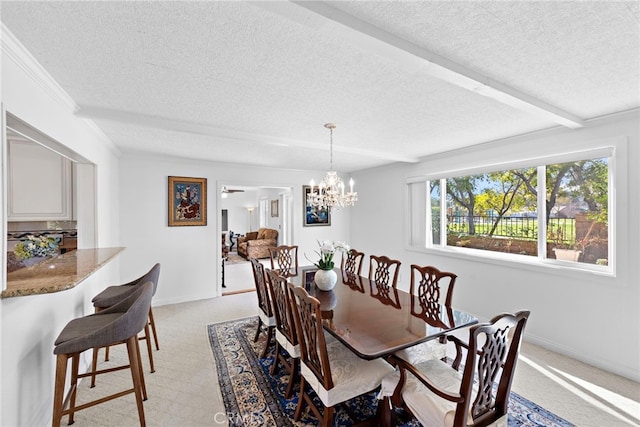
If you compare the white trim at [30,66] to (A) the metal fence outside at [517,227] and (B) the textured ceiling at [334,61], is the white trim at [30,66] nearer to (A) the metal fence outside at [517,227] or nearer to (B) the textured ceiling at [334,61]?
(B) the textured ceiling at [334,61]

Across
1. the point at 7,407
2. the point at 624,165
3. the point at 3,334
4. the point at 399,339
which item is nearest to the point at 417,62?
the point at 399,339

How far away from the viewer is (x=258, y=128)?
9.49ft

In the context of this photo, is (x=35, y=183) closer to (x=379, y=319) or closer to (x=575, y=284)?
(x=379, y=319)

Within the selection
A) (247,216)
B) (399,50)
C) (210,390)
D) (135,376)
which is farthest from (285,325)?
(247,216)

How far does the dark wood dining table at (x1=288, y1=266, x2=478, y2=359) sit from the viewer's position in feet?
5.28

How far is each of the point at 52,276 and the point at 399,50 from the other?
2409 millimetres

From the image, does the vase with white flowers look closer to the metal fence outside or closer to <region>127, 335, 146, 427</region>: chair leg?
<region>127, 335, 146, 427</region>: chair leg

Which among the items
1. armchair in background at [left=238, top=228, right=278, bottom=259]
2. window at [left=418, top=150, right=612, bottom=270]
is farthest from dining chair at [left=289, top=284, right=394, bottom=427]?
armchair in background at [left=238, top=228, right=278, bottom=259]

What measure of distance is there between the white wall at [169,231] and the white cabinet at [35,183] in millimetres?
754

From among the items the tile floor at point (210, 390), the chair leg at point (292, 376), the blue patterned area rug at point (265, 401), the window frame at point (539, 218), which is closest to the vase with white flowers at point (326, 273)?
the chair leg at point (292, 376)

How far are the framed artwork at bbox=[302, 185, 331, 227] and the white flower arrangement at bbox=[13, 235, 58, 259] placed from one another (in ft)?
12.6

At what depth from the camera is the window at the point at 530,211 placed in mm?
2734

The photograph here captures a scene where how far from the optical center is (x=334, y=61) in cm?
162

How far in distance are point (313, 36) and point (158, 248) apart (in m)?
4.08
